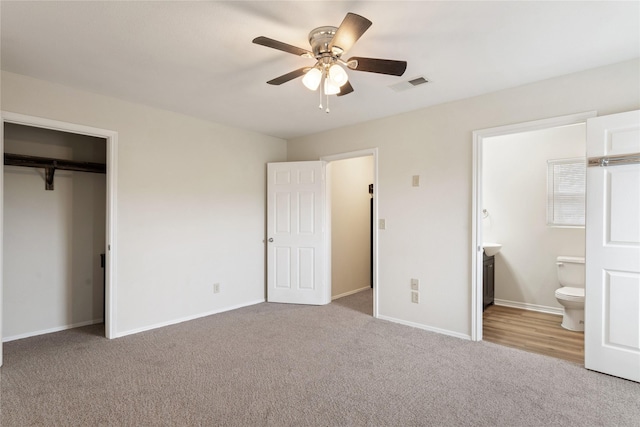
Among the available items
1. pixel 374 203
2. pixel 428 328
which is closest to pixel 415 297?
pixel 428 328

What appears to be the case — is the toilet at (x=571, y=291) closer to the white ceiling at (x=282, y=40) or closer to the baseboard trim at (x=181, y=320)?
the white ceiling at (x=282, y=40)

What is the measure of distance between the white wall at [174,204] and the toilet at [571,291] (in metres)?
3.72

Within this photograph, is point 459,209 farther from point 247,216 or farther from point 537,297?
point 247,216

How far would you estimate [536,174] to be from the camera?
4.29 metres

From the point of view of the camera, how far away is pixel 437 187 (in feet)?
11.5

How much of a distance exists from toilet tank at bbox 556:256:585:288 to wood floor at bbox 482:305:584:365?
1.53ft

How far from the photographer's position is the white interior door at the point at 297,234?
4.55 metres

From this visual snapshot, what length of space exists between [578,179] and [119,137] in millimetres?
5289

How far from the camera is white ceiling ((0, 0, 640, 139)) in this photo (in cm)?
190

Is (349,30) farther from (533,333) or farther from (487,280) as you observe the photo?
(487,280)

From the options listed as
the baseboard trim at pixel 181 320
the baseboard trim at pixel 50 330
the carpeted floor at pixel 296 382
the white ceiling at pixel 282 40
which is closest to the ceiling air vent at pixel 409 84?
the white ceiling at pixel 282 40

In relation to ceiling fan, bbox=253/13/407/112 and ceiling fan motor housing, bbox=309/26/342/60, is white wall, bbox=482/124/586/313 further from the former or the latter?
ceiling fan motor housing, bbox=309/26/342/60

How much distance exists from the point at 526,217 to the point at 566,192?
20.8 inches

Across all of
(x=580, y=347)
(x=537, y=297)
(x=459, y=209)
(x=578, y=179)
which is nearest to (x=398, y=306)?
(x=459, y=209)
